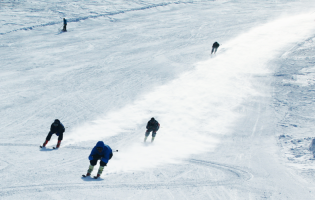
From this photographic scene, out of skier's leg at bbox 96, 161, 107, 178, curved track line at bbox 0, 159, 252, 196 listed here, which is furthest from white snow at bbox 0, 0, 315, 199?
skier's leg at bbox 96, 161, 107, 178

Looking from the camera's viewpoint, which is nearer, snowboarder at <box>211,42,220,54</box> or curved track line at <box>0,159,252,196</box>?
curved track line at <box>0,159,252,196</box>

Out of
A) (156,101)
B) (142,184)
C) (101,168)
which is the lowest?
(156,101)

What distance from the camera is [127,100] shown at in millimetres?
16469

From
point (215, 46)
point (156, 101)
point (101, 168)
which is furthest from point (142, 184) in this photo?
point (215, 46)

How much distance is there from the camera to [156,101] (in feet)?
54.6

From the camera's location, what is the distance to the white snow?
25.4ft

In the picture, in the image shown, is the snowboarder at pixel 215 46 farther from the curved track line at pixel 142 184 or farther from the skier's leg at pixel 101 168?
the skier's leg at pixel 101 168

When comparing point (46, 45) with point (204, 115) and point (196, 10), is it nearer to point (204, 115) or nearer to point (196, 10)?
point (204, 115)

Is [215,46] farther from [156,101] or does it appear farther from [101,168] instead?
[101,168]

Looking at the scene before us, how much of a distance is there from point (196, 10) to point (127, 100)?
84.2 ft

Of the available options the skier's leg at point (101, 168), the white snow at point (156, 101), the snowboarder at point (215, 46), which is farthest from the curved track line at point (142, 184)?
the snowboarder at point (215, 46)

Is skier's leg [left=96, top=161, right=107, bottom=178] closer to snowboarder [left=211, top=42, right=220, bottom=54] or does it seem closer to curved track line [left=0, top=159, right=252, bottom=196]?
curved track line [left=0, top=159, right=252, bottom=196]

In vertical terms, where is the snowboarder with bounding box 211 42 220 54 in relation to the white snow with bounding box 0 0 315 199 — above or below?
above

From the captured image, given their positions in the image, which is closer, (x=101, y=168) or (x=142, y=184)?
(x=142, y=184)
